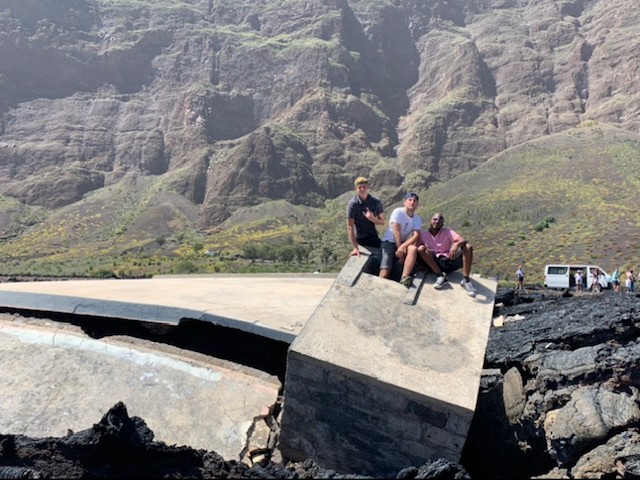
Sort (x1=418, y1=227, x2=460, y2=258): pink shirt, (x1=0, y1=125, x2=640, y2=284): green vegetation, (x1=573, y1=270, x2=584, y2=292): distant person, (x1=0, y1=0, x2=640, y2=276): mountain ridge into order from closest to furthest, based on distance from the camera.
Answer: (x1=418, y1=227, x2=460, y2=258): pink shirt, (x1=573, y1=270, x2=584, y2=292): distant person, (x1=0, y1=125, x2=640, y2=284): green vegetation, (x1=0, y1=0, x2=640, y2=276): mountain ridge

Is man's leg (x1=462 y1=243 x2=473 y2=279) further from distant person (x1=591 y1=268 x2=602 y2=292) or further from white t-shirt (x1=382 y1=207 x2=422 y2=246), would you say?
distant person (x1=591 y1=268 x2=602 y2=292)

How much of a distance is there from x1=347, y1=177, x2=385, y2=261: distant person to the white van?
16.6 m

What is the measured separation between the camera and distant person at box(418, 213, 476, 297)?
18.0 ft

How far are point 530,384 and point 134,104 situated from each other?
113 metres

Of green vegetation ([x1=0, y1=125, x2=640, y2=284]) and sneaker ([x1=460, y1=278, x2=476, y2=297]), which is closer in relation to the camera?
sneaker ([x1=460, y1=278, x2=476, y2=297])

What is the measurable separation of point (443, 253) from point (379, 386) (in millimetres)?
2113

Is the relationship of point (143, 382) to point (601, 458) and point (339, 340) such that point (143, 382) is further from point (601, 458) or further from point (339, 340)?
point (601, 458)

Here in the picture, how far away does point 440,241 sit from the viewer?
5961 mm

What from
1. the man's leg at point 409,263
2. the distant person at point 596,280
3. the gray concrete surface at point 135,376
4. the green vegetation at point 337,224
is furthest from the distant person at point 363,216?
the green vegetation at point 337,224

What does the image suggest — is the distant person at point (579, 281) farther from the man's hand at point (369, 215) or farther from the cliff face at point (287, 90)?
the cliff face at point (287, 90)

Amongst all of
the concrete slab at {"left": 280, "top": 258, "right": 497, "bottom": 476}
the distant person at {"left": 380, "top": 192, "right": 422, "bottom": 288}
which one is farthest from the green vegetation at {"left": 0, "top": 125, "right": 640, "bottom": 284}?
the concrete slab at {"left": 280, "top": 258, "right": 497, "bottom": 476}

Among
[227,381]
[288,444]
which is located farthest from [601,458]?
[227,381]

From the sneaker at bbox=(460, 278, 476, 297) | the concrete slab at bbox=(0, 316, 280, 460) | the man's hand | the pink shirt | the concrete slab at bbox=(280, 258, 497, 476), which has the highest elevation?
the man's hand

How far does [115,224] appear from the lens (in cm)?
7531
